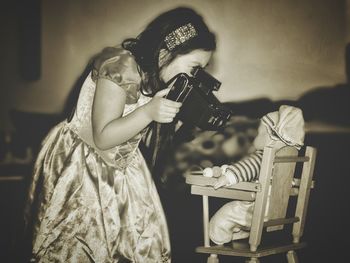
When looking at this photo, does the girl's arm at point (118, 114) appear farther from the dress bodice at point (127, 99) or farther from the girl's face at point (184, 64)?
the girl's face at point (184, 64)

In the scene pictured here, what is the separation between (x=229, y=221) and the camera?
1.63m

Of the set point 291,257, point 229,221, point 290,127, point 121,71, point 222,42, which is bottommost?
point 291,257

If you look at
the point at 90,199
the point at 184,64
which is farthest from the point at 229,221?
the point at 184,64

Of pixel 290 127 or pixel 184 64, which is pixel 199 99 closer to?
pixel 184 64

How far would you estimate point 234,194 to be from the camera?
1.55 m

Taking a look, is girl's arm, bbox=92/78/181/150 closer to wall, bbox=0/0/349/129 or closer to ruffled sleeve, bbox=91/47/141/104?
ruffled sleeve, bbox=91/47/141/104

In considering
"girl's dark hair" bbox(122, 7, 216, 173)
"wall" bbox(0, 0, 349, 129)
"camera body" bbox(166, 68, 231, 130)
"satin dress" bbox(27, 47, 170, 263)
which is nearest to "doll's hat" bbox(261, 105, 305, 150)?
"camera body" bbox(166, 68, 231, 130)

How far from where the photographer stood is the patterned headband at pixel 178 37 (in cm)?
167

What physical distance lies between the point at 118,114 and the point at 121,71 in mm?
156

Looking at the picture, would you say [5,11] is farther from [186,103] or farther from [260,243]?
[260,243]

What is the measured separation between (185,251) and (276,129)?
0.63 meters

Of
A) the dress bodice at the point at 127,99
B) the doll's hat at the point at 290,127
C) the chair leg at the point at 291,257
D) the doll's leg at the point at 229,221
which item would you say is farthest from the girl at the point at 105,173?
the chair leg at the point at 291,257

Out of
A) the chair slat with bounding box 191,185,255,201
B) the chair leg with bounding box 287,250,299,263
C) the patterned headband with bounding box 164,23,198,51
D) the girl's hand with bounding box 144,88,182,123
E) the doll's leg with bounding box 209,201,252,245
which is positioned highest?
the patterned headband with bounding box 164,23,198,51

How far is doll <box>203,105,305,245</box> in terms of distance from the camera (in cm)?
159
